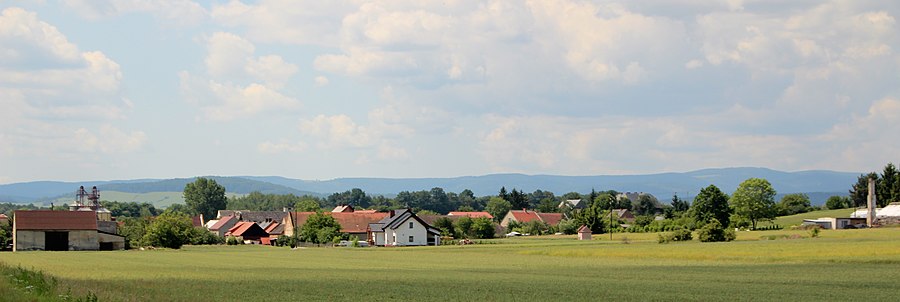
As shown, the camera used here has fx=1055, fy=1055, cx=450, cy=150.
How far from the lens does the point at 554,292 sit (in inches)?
1515

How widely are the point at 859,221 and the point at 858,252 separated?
Result: 82.1 meters

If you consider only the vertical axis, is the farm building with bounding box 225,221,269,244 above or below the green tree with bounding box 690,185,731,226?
below

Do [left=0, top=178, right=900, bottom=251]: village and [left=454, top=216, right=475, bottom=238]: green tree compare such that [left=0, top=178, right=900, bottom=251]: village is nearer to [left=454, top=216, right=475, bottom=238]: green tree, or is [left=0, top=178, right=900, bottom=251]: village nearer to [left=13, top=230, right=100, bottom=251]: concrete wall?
[left=13, top=230, right=100, bottom=251]: concrete wall

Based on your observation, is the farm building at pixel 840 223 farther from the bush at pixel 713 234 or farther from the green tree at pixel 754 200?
the bush at pixel 713 234

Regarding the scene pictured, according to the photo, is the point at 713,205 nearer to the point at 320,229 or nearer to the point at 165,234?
the point at 320,229

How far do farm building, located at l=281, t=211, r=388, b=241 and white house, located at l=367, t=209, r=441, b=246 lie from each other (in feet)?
24.6

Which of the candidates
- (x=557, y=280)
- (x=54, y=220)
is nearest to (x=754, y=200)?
(x=54, y=220)

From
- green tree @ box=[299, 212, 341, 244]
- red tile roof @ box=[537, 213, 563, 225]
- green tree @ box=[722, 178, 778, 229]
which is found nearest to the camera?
green tree @ box=[299, 212, 341, 244]

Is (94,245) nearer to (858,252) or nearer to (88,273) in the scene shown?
(88,273)

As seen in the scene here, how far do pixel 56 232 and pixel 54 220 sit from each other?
153cm

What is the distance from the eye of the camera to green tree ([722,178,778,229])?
488 ft

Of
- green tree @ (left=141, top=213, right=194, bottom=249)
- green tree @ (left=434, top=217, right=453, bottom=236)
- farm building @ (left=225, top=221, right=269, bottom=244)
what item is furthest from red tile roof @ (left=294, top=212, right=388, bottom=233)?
green tree @ (left=141, top=213, right=194, bottom=249)

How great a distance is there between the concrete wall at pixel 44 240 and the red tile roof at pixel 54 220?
0.52m

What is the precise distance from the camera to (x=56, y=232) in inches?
4289
